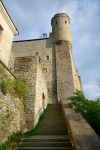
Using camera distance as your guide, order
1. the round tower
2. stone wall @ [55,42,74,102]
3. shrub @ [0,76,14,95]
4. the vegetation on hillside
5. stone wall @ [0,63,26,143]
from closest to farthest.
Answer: stone wall @ [0,63,26,143] < shrub @ [0,76,14,95] < the vegetation on hillside < stone wall @ [55,42,74,102] < the round tower

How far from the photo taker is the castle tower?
22844 mm

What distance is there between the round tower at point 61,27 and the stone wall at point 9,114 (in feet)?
55.3

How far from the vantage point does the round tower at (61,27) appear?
25.6 m

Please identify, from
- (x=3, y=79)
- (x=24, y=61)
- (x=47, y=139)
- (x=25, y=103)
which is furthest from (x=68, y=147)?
(x=24, y=61)

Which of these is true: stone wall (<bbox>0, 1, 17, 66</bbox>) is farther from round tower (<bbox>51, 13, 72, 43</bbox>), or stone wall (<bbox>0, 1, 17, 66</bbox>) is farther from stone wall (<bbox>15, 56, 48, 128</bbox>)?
round tower (<bbox>51, 13, 72, 43</bbox>)

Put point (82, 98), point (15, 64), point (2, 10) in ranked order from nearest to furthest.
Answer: point (2, 10)
point (15, 64)
point (82, 98)

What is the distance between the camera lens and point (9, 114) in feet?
26.4

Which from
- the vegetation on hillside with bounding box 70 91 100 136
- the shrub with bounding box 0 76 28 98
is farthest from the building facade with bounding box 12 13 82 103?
the shrub with bounding box 0 76 28 98

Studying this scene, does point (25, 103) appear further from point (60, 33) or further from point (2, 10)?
point (60, 33)

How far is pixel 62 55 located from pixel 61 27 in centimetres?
408

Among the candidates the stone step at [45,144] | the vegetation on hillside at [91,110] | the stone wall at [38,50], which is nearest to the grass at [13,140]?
the stone step at [45,144]

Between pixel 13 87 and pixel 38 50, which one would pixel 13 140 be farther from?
pixel 38 50

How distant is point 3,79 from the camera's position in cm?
822

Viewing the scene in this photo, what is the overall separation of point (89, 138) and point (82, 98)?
25.4ft
